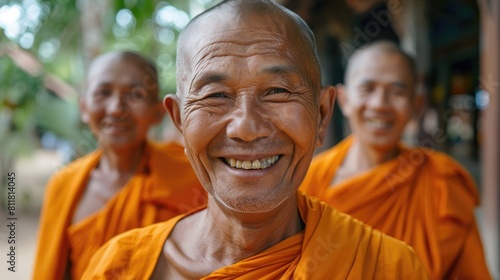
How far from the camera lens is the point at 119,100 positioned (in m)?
3.34

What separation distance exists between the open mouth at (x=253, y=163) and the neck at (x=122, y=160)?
6.34 ft

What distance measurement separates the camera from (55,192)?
3381mm

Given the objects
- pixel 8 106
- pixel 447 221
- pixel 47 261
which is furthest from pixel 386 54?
pixel 8 106

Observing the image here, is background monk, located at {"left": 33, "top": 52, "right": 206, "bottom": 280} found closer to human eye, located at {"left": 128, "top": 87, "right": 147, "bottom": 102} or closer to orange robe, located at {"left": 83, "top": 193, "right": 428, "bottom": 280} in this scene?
human eye, located at {"left": 128, "top": 87, "right": 147, "bottom": 102}

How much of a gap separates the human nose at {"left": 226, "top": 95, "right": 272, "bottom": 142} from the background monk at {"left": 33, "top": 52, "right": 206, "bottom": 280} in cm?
173

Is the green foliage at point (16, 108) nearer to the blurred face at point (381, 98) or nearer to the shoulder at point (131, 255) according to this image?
the blurred face at point (381, 98)

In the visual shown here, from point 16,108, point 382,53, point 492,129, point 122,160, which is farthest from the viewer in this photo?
point 16,108

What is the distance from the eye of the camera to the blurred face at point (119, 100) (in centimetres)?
335

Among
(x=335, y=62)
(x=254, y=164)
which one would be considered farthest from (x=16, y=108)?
(x=254, y=164)

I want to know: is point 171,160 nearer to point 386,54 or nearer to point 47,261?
point 47,261

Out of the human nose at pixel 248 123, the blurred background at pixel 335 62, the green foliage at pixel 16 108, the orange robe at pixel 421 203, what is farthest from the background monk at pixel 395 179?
the green foliage at pixel 16 108

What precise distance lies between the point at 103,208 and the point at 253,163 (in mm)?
1888

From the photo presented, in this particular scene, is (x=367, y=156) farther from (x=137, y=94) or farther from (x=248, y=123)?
(x=248, y=123)

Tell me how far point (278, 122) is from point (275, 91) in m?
0.09
